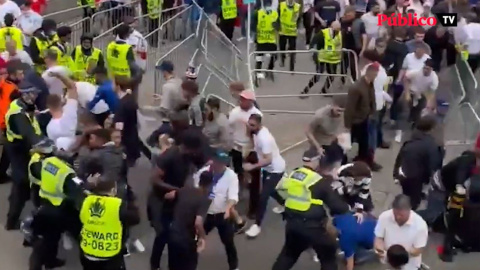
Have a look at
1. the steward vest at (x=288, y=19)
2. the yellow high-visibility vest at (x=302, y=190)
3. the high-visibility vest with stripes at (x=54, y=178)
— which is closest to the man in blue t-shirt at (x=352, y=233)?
the yellow high-visibility vest at (x=302, y=190)

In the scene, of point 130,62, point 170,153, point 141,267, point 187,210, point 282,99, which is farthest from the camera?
point 282,99

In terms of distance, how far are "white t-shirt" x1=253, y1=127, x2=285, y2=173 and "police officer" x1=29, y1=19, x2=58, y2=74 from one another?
3.89m

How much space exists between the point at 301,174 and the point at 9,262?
3.64m

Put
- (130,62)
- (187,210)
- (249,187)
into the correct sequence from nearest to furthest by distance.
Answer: (187,210), (249,187), (130,62)

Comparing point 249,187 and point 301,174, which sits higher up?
point 301,174

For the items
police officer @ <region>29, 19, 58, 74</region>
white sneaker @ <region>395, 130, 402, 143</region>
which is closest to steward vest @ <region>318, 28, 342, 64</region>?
white sneaker @ <region>395, 130, 402, 143</region>

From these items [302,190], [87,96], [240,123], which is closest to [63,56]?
[87,96]

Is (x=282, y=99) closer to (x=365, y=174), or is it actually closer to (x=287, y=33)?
(x=287, y=33)

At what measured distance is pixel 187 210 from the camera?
7863 millimetres

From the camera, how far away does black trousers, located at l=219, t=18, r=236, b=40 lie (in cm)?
1748

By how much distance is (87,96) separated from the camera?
1062 cm

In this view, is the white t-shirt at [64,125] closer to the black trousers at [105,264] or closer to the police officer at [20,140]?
the police officer at [20,140]

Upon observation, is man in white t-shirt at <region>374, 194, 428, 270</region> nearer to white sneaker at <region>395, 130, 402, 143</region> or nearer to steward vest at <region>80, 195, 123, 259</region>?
steward vest at <region>80, 195, 123, 259</region>

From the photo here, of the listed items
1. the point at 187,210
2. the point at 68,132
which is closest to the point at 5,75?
the point at 68,132
